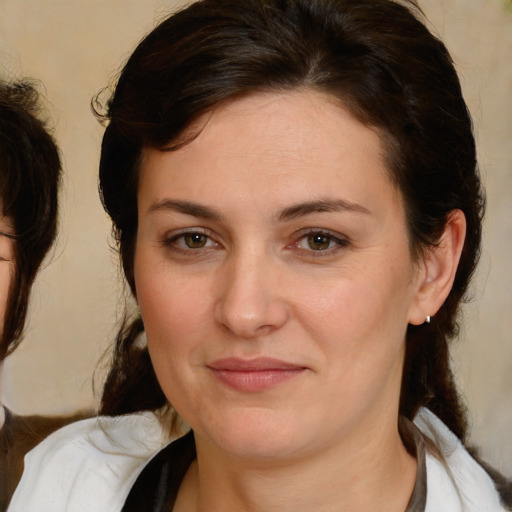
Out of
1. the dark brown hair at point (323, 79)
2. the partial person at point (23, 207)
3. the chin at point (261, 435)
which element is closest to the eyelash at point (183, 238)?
the dark brown hair at point (323, 79)

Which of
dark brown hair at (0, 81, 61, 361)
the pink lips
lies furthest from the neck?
dark brown hair at (0, 81, 61, 361)

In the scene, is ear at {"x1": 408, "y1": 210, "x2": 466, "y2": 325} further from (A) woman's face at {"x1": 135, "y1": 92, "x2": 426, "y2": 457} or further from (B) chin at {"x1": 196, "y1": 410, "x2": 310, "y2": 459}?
(B) chin at {"x1": 196, "y1": 410, "x2": 310, "y2": 459}

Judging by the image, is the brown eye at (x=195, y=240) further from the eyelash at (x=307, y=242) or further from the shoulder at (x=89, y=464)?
the shoulder at (x=89, y=464)

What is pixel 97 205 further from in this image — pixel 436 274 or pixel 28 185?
pixel 436 274

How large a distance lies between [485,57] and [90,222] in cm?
Answer: 65

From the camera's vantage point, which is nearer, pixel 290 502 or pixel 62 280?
pixel 290 502

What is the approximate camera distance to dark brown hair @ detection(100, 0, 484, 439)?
1.06 m

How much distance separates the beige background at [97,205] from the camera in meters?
1.32

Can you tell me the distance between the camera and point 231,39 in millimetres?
1061

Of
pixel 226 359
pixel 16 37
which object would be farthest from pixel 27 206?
pixel 226 359

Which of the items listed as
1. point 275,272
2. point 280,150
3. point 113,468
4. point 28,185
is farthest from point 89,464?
point 280,150

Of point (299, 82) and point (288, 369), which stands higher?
point (299, 82)

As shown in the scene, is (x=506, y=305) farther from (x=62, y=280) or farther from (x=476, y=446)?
(x=62, y=280)

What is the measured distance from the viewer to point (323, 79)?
3.51 ft
